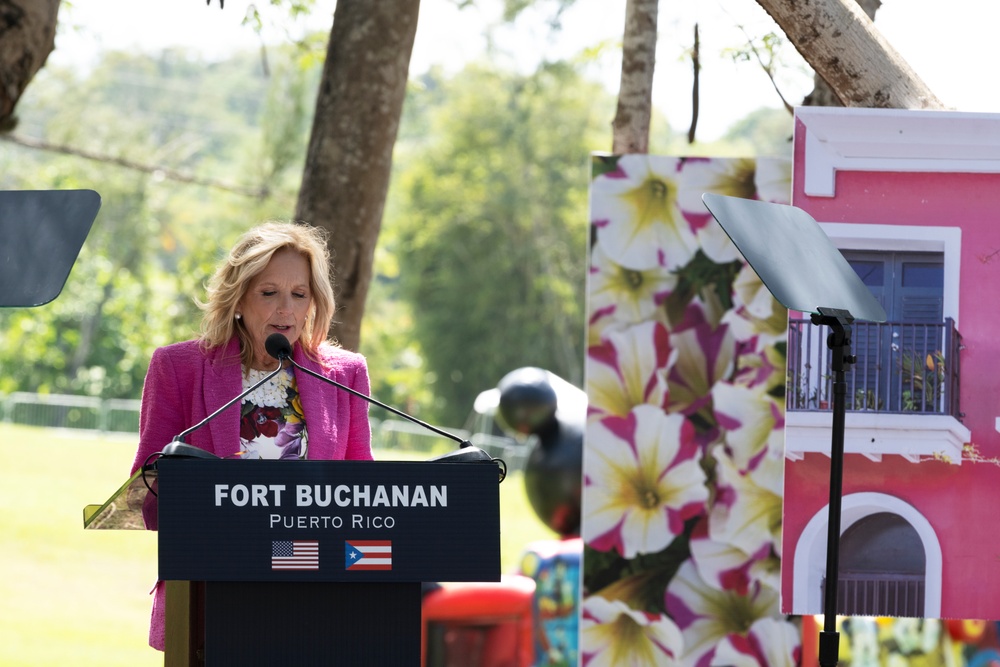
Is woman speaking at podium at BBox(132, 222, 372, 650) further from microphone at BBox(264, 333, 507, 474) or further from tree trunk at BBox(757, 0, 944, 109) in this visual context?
tree trunk at BBox(757, 0, 944, 109)

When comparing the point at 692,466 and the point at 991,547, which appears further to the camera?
the point at 692,466

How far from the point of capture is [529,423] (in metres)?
7.52

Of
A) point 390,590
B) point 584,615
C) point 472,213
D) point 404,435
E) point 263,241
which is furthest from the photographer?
point 472,213

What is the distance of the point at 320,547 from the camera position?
199cm

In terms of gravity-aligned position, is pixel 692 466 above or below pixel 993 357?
below

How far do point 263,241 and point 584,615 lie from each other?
169 cm

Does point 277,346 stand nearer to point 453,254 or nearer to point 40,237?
point 40,237

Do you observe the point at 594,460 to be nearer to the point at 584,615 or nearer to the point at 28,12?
the point at 584,615

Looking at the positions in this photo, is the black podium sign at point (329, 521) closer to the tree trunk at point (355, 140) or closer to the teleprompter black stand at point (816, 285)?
the teleprompter black stand at point (816, 285)

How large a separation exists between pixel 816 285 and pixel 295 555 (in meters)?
1.12

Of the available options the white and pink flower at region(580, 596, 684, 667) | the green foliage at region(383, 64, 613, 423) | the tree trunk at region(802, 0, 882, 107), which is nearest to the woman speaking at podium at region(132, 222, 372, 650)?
the white and pink flower at region(580, 596, 684, 667)

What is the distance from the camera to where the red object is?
5.43 metres

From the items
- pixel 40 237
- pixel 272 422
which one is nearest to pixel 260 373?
pixel 272 422

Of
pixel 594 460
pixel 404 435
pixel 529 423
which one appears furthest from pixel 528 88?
pixel 594 460
